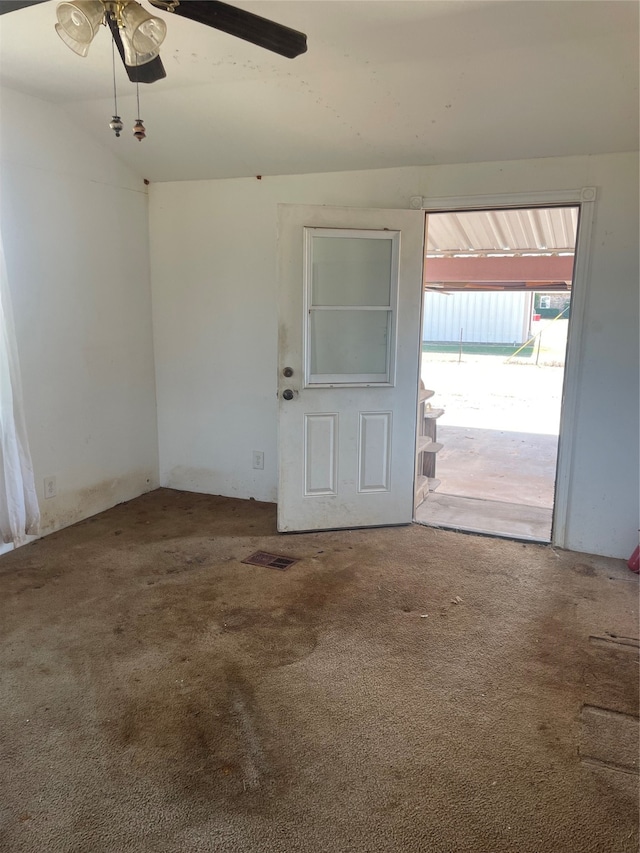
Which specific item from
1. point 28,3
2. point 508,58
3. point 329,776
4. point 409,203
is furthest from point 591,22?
point 329,776

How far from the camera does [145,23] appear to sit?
1.64m

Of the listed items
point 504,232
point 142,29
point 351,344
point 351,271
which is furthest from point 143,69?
point 504,232

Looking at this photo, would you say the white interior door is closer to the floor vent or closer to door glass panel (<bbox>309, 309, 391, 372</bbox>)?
door glass panel (<bbox>309, 309, 391, 372</bbox>)

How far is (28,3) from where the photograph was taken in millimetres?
1479

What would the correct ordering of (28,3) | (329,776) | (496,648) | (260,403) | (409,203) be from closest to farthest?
(28,3) → (329,776) → (496,648) → (409,203) → (260,403)

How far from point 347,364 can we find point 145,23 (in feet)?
6.97

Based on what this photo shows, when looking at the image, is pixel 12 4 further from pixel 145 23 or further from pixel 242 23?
pixel 242 23

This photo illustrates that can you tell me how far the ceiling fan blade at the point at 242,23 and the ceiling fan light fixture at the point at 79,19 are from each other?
21 centimetres

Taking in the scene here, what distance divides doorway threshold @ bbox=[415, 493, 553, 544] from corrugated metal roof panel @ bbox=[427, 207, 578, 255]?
7.13 feet

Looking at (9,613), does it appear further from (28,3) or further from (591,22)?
(591,22)

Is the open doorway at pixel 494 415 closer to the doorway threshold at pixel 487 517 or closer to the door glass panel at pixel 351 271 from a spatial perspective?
the doorway threshold at pixel 487 517

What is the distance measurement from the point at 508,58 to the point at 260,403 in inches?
96.5

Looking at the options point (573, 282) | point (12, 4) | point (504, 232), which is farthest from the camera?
point (504, 232)

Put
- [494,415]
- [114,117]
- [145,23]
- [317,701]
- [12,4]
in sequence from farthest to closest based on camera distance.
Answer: [494,415] → [317,701] → [114,117] → [145,23] → [12,4]
